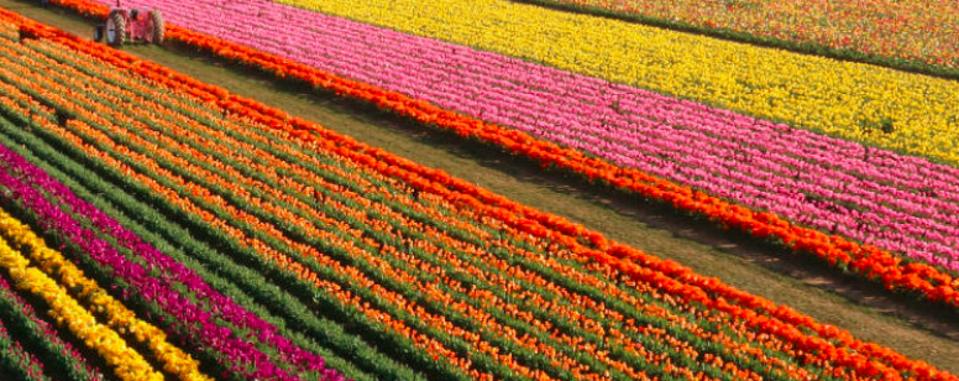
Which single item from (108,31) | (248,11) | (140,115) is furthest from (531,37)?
(140,115)

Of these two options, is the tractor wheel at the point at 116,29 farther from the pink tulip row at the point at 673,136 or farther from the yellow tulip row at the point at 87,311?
the yellow tulip row at the point at 87,311

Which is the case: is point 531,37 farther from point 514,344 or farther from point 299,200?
point 514,344

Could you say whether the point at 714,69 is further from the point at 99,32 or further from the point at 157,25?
the point at 99,32

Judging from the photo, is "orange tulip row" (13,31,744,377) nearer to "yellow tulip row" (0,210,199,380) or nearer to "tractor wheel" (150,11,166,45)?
"yellow tulip row" (0,210,199,380)

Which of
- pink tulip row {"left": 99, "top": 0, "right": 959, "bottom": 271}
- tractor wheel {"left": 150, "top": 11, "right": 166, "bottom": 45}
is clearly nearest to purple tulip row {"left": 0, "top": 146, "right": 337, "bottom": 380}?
pink tulip row {"left": 99, "top": 0, "right": 959, "bottom": 271}

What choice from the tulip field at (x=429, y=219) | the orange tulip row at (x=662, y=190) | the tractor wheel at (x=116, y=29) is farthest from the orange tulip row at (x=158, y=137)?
the orange tulip row at (x=662, y=190)

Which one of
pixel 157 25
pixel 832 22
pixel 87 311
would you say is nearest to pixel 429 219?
pixel 87 311
